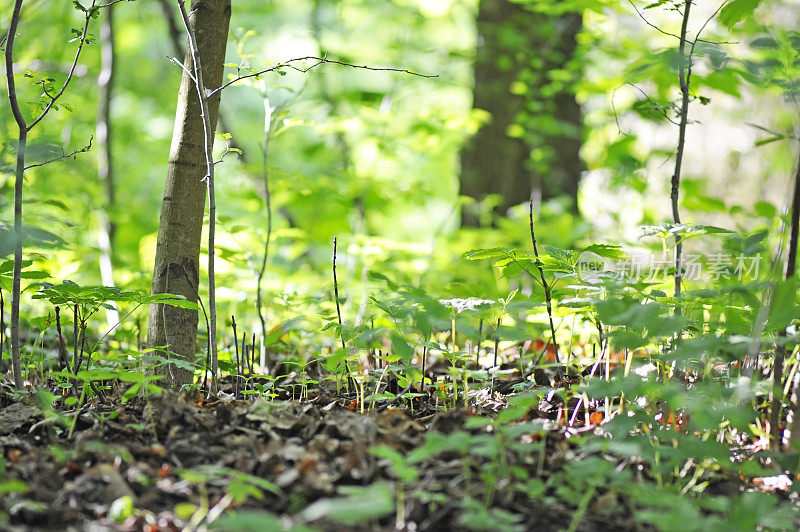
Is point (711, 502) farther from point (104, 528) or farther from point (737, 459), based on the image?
point (104, 528)

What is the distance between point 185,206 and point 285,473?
3.49ft

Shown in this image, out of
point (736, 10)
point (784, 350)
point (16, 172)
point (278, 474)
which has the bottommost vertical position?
point (278, 474)

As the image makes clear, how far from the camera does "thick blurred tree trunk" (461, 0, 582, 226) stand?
19.1 feet

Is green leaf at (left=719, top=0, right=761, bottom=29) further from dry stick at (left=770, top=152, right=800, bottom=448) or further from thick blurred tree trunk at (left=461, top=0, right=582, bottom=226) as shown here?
thick blurred tree trunk at (left=461, top=0, right=582, bottom=226)

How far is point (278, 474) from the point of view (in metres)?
1.34

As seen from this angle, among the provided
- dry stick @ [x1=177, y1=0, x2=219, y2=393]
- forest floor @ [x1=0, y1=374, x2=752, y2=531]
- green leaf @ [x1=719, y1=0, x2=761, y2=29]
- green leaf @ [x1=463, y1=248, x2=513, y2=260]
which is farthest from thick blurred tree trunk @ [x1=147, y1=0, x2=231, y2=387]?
green leaf @ [x1=719, y1=0, x2=761, y2=29]

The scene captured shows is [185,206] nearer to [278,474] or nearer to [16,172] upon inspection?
[16,172]

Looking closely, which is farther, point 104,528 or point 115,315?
point 115,315

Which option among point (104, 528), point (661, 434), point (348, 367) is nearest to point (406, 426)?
point (348, 367)

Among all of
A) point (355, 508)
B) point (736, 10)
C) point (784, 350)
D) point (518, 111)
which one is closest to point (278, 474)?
point (355, 508)

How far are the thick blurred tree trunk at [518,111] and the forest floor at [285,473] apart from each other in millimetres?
4520

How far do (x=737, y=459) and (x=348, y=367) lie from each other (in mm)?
1155

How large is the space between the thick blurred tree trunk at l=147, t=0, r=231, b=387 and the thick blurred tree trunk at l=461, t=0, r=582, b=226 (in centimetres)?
399

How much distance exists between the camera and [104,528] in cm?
112
